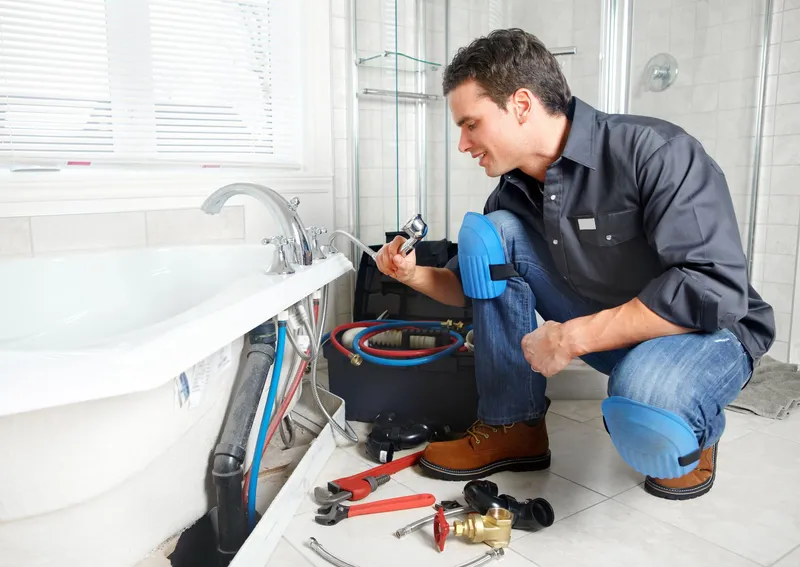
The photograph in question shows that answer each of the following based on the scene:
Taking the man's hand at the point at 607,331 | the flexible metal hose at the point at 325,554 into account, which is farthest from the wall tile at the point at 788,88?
the flexible metal hose at the point at 325,554

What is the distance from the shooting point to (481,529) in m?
1.25

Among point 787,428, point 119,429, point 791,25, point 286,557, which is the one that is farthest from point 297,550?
point 791,25

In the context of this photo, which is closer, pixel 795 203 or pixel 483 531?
pixel 483 531

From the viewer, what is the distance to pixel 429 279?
5.28 ft

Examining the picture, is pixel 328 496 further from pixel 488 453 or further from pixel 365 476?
pixel 488 453

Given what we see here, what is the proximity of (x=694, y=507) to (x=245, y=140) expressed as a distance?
1895 mm

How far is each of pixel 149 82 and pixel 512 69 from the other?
55.1 inches

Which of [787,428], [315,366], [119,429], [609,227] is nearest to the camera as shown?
[119,429]

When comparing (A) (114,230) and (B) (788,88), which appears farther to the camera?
(B) (788,88)

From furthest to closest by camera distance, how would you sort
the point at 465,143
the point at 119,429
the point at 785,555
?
the point at 465,143, the point at 785,555, the point at 119,429

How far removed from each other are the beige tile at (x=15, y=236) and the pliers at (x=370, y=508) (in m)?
1.20

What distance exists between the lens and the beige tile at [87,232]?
1951 millimetres


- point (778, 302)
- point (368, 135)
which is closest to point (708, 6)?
point (778, 302)

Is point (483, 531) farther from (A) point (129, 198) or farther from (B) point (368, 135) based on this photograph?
(B) point (368, 135)
